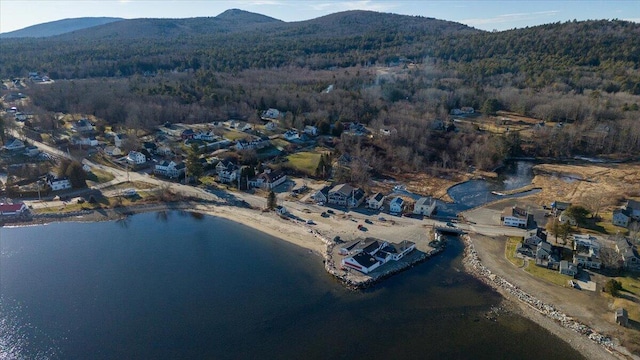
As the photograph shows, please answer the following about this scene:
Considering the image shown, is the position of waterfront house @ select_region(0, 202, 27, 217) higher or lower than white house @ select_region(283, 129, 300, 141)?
lower

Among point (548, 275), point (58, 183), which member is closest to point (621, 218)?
point (548, 275)

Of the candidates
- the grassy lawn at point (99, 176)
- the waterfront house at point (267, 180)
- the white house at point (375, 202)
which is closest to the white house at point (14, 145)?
the grassy lawn at point (99, 176)

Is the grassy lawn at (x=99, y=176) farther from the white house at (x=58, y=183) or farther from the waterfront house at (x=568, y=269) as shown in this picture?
the waterfront house at (x=568, y=269)

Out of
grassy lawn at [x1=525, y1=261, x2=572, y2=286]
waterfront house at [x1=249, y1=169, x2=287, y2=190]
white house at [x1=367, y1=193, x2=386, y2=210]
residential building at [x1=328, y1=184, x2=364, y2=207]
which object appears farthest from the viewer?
waterfront house at [x1=249, y1=169, x2=287, y2=190]

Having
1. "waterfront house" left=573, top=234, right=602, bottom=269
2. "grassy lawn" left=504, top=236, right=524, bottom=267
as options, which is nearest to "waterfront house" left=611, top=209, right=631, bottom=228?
"waterfront house" left=573, top=234, right=602, bottom=269

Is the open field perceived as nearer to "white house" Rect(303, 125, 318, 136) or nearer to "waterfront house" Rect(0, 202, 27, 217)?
"white house" Rect(303, 125, 318, 136)

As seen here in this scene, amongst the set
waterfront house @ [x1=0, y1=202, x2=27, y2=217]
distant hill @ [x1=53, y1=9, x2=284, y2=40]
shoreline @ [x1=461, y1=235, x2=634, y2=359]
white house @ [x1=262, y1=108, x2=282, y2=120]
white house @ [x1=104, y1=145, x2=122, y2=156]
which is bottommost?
shoreline @ [x1=461, y1=235, x2=634, y2=359]
